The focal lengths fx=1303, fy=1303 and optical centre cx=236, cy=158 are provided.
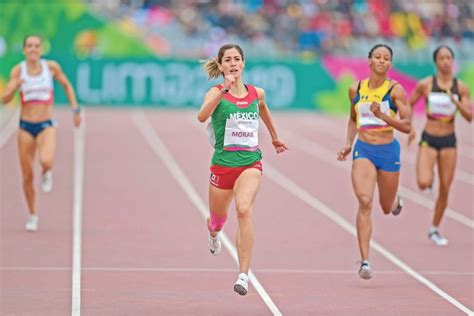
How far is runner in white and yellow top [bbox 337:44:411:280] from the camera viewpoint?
10.7 metres

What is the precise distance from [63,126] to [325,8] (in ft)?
38.9

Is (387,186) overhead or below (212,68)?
below

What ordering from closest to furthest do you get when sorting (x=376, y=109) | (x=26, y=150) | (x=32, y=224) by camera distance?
(x=376, y=109) → (x=26, y=150) → (x=32, y=224)

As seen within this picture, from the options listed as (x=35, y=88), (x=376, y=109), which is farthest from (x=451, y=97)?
(x=35, y=88)

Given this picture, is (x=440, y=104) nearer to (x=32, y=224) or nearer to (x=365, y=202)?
(x=365, y=202)

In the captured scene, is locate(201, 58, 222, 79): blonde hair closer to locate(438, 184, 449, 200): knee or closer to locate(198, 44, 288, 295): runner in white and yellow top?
locate(198, 44, 288, 295): runner in white and yellow top

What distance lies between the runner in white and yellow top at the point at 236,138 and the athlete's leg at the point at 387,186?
1762 millimetres

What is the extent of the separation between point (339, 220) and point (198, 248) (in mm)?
2892

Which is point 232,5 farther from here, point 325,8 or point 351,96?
point 351,96

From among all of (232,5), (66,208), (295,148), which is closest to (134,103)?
(232,5)

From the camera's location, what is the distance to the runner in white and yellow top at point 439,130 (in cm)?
1338

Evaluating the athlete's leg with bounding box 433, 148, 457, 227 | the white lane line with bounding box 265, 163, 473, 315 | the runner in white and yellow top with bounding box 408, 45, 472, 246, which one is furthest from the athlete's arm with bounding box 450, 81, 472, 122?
the white lane line with bounding box 265, 163, 473, 315

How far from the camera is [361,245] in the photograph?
10719 millimetres

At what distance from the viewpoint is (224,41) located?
34688 mm
